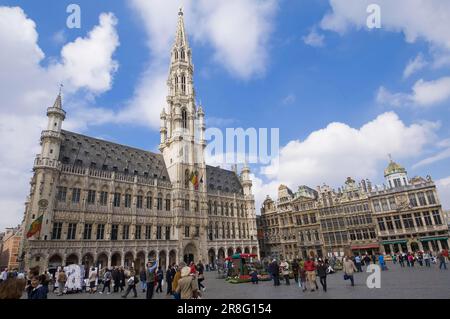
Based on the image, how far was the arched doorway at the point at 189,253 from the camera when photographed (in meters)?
45.6

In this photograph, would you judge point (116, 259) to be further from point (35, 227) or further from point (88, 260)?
point (35, 227)

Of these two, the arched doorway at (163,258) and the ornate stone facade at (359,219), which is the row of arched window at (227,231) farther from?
the arched doorway at (163,258)

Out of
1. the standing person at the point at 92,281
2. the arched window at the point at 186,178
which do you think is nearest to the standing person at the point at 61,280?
the standing person at the point at 92,281

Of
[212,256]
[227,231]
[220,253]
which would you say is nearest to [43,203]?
[212,256]

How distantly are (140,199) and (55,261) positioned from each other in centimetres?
1411

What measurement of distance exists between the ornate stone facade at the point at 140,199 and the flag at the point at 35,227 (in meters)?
1.14

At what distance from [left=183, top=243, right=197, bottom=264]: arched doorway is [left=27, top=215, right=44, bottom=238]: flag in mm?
22232

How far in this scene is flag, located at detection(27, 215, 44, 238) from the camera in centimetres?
3014

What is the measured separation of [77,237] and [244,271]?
2437 cm

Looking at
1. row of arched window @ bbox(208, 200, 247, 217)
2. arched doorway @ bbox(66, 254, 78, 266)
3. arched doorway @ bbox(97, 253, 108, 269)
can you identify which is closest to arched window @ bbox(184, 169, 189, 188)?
row of arched window @ bbox(208, 200, 247, 217)

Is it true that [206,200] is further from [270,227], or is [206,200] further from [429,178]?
[429,178]

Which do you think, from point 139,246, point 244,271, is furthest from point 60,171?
point 244,271

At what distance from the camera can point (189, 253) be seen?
4634cm
